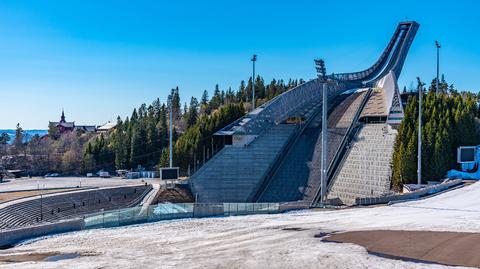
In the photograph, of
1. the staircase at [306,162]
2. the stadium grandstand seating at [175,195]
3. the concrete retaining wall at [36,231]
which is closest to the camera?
the concrete retaining wall at [36,231]

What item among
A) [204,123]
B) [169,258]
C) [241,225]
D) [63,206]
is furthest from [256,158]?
[169,258]

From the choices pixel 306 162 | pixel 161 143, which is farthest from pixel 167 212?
pixel 161 143

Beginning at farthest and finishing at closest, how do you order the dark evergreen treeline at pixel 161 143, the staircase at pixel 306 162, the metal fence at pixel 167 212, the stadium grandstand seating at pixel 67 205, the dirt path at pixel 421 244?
the dark evergreen treeline at pixel 161 143 → the staircase at pixel 306 162 → the stadium grandstand seating at pixel 67 205 → the metal fence at pixel 167 212 → the dirt path at pixel 421 244

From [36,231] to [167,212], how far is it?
577 centimetres

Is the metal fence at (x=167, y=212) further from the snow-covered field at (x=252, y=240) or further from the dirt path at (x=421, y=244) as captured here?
the dirt path at (x=421, y=244)

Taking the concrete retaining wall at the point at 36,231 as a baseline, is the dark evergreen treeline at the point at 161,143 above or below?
above

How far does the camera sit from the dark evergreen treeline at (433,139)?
3253 centimetres

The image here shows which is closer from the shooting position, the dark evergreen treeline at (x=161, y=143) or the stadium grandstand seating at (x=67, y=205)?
the stadium grandstand seating at (x=67, y=205)

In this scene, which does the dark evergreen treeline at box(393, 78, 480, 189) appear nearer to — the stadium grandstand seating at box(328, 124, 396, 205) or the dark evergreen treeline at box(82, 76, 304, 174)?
the stadium grandstand seating at box(328, 124, 396, 205)

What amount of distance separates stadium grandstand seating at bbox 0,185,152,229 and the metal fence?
29.8 feet

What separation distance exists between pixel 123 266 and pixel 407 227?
10584 mm

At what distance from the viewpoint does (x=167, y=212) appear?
21156mm

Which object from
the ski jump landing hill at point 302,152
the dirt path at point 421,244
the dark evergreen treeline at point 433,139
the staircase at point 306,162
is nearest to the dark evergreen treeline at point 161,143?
the ski jump landing hill at point 302,152

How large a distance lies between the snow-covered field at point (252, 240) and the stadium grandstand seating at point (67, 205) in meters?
12.0
